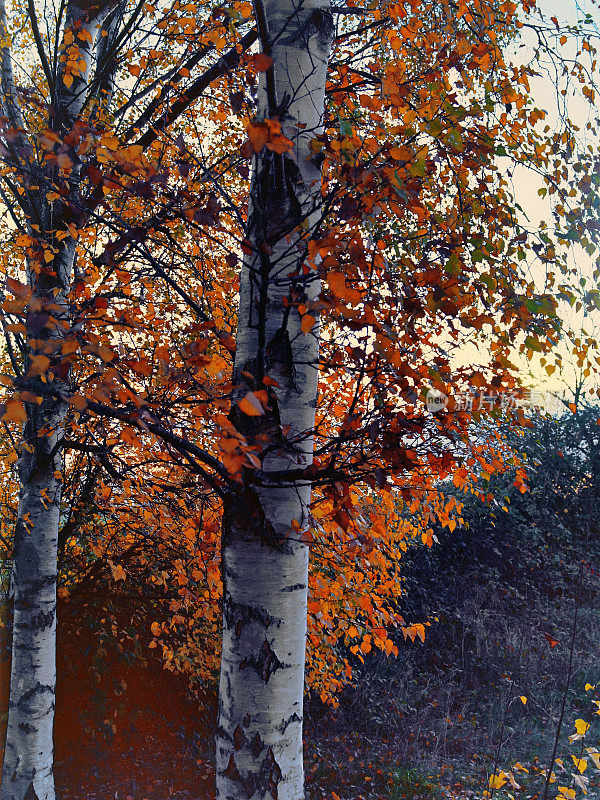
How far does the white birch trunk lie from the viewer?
3.74m

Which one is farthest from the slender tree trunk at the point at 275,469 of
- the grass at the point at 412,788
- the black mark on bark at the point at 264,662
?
the grass at the point at 412,788

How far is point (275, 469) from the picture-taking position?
196 centimetres

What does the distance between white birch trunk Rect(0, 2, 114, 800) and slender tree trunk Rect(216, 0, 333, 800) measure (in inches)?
86.2

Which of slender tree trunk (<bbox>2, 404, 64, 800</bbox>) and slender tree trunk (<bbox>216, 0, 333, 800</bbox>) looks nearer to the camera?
slender tree trunk (<bbox>216, 0, 333, 800</bbox>)

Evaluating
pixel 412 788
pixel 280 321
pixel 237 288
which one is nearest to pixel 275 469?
pixel 280 321

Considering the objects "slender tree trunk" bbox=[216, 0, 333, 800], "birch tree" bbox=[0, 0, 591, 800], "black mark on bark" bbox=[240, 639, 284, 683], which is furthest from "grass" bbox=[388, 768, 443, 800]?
"black mark on bark" bbox=[240, 639, 284, 683]

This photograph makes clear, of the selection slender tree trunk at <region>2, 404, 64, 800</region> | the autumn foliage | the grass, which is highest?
the autumn foliage

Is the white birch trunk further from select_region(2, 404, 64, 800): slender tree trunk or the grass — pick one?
the grass

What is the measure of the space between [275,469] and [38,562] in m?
2.68

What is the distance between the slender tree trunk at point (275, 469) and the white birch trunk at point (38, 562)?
2.19 metres

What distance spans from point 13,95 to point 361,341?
2.94 metres

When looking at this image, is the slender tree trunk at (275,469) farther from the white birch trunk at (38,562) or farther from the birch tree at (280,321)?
the white birch trunk at (38,562)

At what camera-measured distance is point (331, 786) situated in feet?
20.6

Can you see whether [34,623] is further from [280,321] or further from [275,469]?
[280,321]
